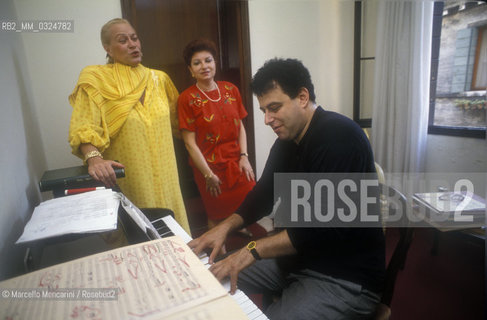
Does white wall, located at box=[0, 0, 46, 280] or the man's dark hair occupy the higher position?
the man's dark hair

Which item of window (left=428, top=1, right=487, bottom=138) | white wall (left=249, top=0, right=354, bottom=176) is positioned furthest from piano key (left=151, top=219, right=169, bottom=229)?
window (left=428, top=1, right=487, bottom=138)

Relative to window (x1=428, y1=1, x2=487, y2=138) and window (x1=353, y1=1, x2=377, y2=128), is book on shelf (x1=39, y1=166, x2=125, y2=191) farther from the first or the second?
window (x1=428, y1=1, x2=487, y2=138)

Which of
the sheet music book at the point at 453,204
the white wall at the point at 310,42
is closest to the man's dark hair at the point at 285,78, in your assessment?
the sheet music book at the point at 453,204

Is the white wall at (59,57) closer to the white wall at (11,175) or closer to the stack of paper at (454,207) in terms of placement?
the white wall at (11,175)

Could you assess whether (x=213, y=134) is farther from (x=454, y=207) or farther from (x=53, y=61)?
(x=454, y=207)

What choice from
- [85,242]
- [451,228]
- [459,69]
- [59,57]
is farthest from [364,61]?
[85,242]

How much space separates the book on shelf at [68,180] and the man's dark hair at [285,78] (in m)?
0.64

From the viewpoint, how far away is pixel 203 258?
0.83 metres

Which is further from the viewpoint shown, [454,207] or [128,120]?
[454,207]

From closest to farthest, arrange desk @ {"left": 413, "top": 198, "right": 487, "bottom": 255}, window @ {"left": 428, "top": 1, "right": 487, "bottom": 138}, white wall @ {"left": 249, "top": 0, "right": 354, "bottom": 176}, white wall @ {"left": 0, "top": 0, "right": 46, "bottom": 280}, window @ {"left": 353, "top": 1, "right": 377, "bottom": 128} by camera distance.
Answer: white wall @ {"left": 0, "top": 0, "right": 46, "bottom": 280}, desk @ {"left": 413, "top": 198, "right": 487, "bottom": 255}, window @ {"left": 428, "top": 1, "right": 487, "bottom": 138}, white wall @ {"left": 249, "top": 0, "right": 354, "bottom": 176}, window @ {"left": 353, "top": 1, "right": 377, "bottom": 128}

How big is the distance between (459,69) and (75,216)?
10.00 feet

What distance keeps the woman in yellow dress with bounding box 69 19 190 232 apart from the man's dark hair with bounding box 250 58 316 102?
59 centimetres

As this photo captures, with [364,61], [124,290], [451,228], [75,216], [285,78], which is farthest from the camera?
[364,61]

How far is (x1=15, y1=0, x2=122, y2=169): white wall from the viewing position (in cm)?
171
